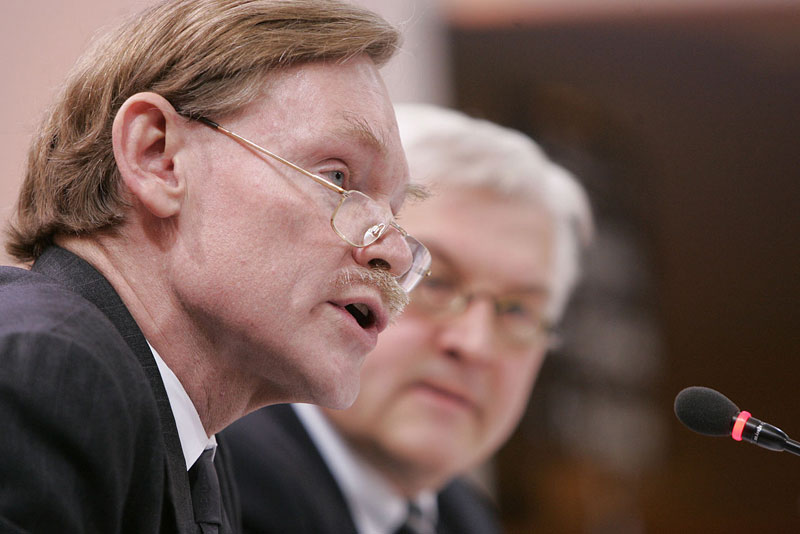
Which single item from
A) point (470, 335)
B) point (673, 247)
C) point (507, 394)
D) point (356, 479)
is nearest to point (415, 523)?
point (356, 479)

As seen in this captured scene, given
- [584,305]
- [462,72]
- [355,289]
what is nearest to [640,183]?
[584,305]

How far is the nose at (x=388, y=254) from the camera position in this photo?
1391mm

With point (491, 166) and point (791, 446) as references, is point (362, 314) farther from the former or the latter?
point (491, 166)

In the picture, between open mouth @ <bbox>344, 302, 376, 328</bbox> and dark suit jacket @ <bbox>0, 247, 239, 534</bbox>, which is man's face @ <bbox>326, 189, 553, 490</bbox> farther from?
dark suit jacket @ <bbox>0, 247, 239, 534</bbox>

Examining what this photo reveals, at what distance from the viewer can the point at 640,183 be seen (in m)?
3.84

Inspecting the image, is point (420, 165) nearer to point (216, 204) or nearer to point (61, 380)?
point (216, 204)

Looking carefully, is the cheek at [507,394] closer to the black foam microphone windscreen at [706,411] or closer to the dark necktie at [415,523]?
the dark necktie at [415,523]

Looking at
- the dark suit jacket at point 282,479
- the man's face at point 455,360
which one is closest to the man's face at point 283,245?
the dark suit jacket at point 282,479

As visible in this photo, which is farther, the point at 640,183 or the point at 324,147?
the point at 640,183

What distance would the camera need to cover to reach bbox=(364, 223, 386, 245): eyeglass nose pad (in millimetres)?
1382

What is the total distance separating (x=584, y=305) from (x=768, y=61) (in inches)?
51.0

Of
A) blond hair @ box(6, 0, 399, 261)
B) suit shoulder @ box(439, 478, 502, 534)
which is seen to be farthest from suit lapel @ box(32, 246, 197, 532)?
suit shoulder @ box(439, 478, 502, 534)

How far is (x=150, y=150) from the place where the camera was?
4.47ft

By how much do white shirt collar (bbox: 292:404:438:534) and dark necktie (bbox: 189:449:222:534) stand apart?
2.99 feet
